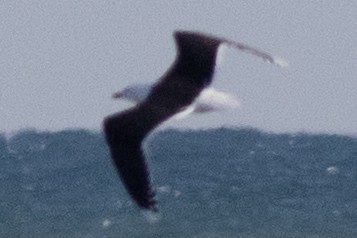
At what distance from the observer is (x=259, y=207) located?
108 feet

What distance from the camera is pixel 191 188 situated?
34781mm

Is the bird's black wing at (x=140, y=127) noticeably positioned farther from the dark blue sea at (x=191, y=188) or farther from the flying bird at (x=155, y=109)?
the dark blue sea at (x=191, y=188)

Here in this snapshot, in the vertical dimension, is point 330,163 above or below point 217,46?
below

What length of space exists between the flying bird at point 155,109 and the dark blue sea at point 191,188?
17228 mm

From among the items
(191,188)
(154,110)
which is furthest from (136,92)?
(191,188)

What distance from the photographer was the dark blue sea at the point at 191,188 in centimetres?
2944

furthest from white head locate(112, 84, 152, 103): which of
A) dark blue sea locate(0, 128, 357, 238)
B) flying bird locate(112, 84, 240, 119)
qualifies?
dark blue sea locate(0, 128, 357, 238)

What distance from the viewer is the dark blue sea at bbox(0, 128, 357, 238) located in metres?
29.4

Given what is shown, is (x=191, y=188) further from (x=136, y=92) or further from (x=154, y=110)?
(x=154, y=110)

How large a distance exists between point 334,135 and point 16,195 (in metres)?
18.2

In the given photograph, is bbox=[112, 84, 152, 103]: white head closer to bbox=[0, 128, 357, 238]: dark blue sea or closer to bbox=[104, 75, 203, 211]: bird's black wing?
bbox=[104, 75, 203, 211]: bird's black wing

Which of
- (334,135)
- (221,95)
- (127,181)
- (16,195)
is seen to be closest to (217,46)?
(221,95)

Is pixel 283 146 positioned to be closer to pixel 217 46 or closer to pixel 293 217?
pixel 293 217

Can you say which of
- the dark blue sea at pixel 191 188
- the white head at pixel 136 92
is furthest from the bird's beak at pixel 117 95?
the dark blue sea at pixel 191 188
